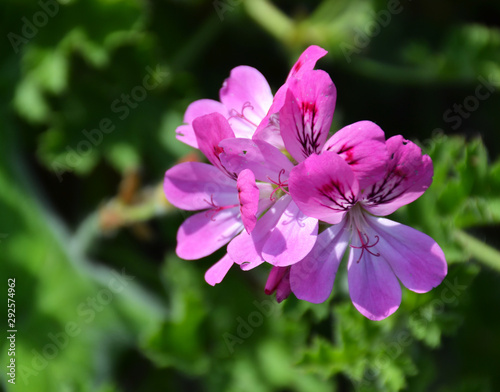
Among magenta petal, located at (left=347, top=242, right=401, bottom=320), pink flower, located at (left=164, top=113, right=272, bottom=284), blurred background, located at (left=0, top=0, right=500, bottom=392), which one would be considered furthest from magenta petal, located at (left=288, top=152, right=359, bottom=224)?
blurred background, located at (left=0, top=0, right=500, bottom=392)

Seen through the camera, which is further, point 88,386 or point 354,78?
point 354,78

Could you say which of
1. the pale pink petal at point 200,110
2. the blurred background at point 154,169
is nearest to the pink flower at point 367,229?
the pale pink petal at point 200,110

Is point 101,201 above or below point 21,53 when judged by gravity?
below

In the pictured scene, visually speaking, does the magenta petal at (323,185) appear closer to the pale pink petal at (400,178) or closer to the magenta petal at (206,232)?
the pale pink petal at (400,178)

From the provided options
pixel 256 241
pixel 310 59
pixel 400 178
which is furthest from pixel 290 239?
pixel 310 59

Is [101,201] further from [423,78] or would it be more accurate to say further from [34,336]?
[423,78]

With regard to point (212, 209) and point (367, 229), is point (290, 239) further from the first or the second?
point (212, 209)

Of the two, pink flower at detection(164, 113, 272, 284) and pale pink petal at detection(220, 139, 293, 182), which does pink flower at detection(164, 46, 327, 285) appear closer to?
pink flower at detection(164, 113, 272, 284)

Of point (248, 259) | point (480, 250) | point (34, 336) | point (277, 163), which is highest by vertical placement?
point (277, 163)

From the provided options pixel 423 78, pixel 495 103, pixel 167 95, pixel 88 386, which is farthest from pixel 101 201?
pixel 495 103
